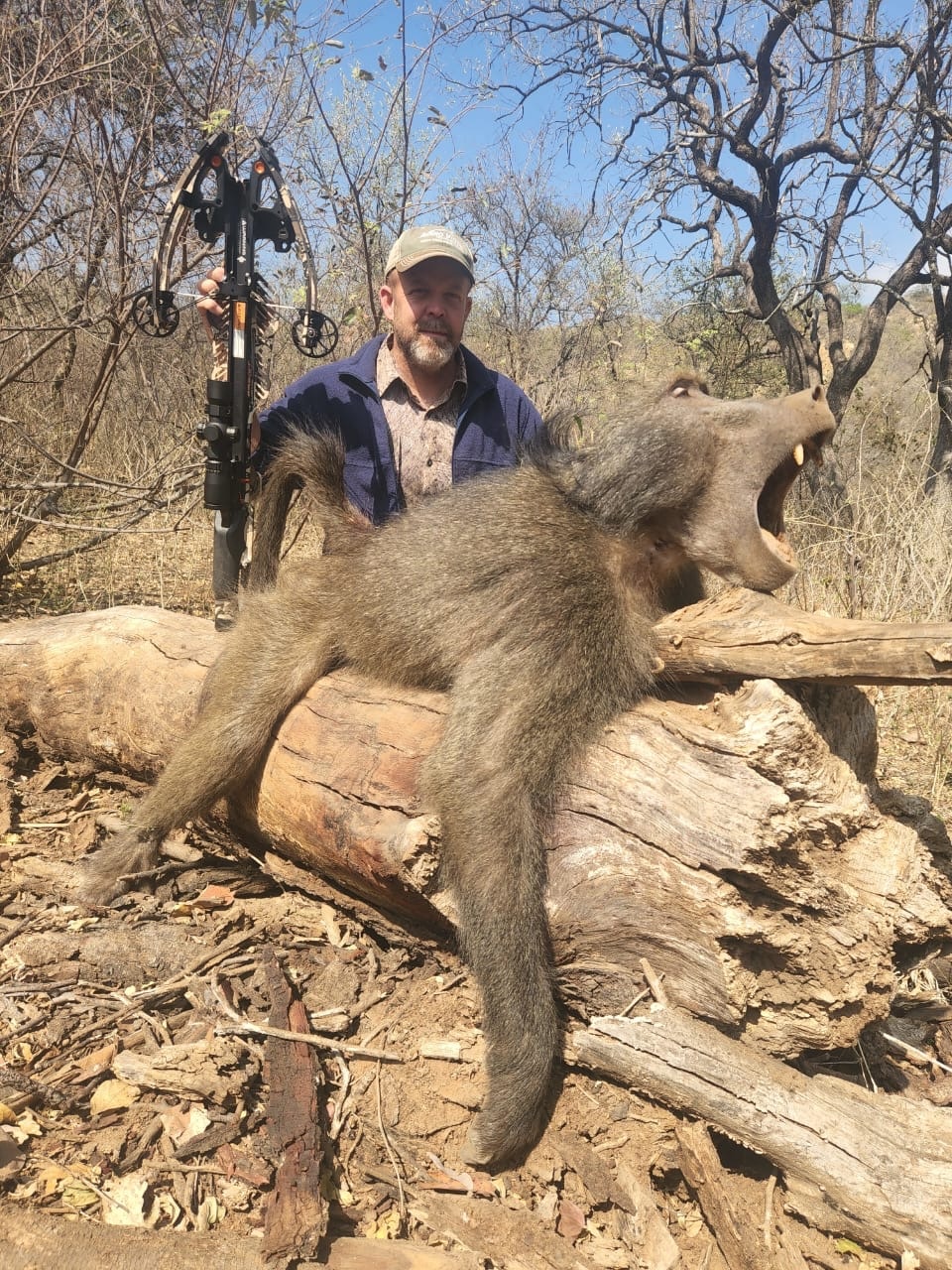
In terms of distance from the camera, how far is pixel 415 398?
15.2 feet

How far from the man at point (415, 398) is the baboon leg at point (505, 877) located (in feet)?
6.46

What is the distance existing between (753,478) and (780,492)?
0.17m

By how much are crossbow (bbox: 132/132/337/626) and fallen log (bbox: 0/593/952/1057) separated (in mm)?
1406

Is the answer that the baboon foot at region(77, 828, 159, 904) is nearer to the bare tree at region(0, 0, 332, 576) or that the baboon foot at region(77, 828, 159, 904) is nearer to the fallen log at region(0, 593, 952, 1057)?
the fallen log at region(0, 593, 952, 1057)

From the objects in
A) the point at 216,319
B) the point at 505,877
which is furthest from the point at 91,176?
the point at 505,877

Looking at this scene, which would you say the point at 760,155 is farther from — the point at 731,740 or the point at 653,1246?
the point at 653,1246

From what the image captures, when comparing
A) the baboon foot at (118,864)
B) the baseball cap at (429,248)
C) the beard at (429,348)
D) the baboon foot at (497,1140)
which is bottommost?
the baboon foot at (497,1140)

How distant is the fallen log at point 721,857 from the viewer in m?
2.34

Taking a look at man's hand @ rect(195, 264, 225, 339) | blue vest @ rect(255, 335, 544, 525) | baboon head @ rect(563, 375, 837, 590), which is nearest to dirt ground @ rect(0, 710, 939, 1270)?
baboon head @ rect(563, 375, 837, 590)

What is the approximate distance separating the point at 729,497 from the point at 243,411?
200cm

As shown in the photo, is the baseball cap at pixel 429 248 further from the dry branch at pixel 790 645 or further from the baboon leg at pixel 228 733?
the dry branch at pixel 790 645

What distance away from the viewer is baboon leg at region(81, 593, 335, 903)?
3250 millimetres

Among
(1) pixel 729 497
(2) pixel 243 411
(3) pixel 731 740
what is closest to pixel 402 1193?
(3) pixel 731 740

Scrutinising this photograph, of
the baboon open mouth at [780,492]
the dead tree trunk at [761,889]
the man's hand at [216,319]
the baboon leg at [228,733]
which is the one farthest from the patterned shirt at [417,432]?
the dead tree trunk at [761,889]
